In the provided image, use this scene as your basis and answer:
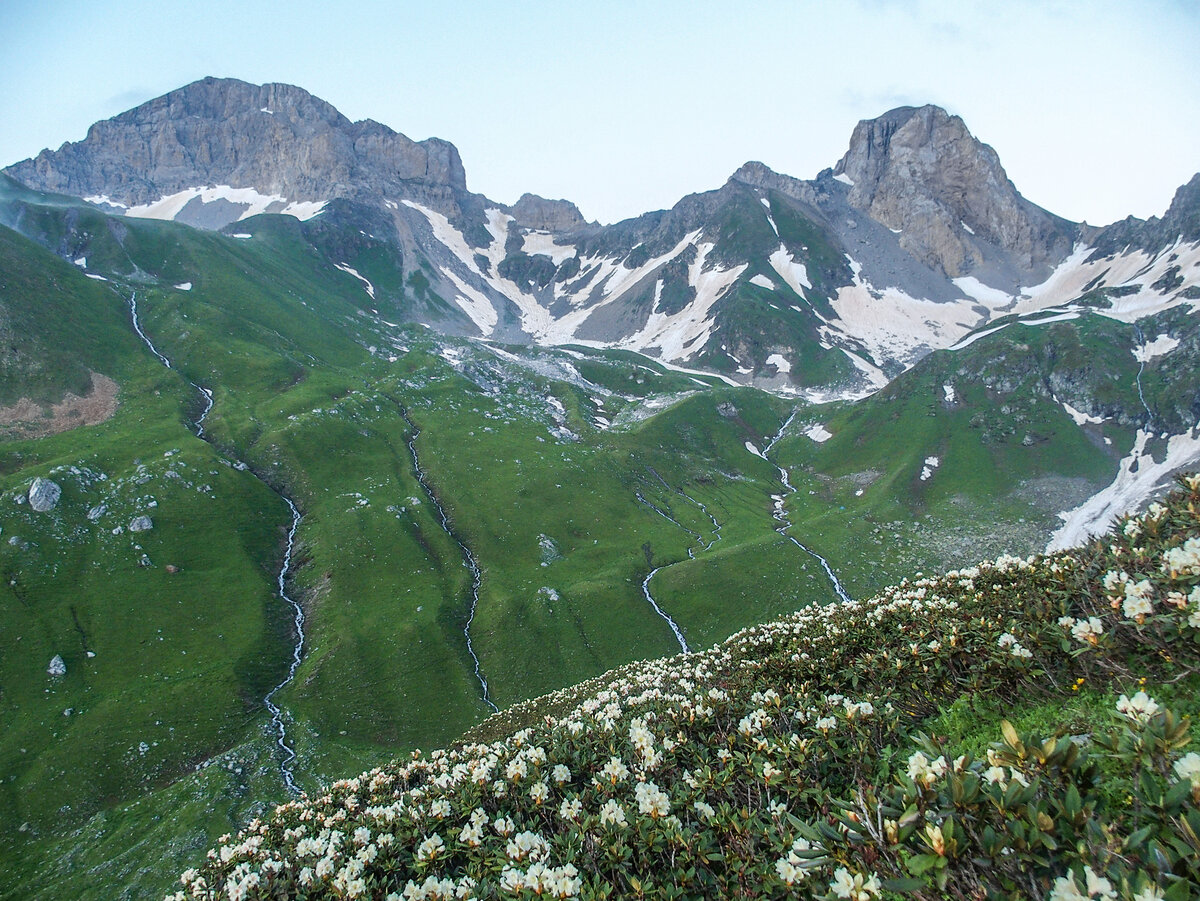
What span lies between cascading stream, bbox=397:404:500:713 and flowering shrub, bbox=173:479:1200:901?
4632 cm

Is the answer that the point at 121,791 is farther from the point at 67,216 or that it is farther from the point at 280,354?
the point at 67,216

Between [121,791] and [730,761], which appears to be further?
[121,791]

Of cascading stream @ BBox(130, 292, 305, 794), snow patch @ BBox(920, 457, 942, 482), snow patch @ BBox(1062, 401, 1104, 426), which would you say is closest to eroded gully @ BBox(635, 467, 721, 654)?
cascading stream @ BBox(130, 292, 305, 794)

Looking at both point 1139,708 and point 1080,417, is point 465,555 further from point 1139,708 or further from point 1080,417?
point 1080,417

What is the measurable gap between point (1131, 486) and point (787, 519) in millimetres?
69770

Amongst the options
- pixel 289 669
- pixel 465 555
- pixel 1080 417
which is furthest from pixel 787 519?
pixel 289 669

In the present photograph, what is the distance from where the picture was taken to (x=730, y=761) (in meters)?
9.64

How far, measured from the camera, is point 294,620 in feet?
239

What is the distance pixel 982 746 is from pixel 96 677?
257ft

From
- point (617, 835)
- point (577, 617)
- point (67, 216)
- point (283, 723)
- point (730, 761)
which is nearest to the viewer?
point (617, 835)

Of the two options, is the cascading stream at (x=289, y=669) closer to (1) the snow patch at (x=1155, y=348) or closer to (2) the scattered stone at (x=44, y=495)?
(2) the scattered stone at (x=44, y=495)

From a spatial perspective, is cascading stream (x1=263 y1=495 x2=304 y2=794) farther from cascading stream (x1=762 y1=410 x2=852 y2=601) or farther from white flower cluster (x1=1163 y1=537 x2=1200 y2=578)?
cascading stream (x1=762 y1=410 x2=852 y2=601)

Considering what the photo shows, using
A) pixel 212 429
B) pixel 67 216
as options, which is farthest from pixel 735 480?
pixel 67 216

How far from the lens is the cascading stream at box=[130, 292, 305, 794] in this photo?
172ft
